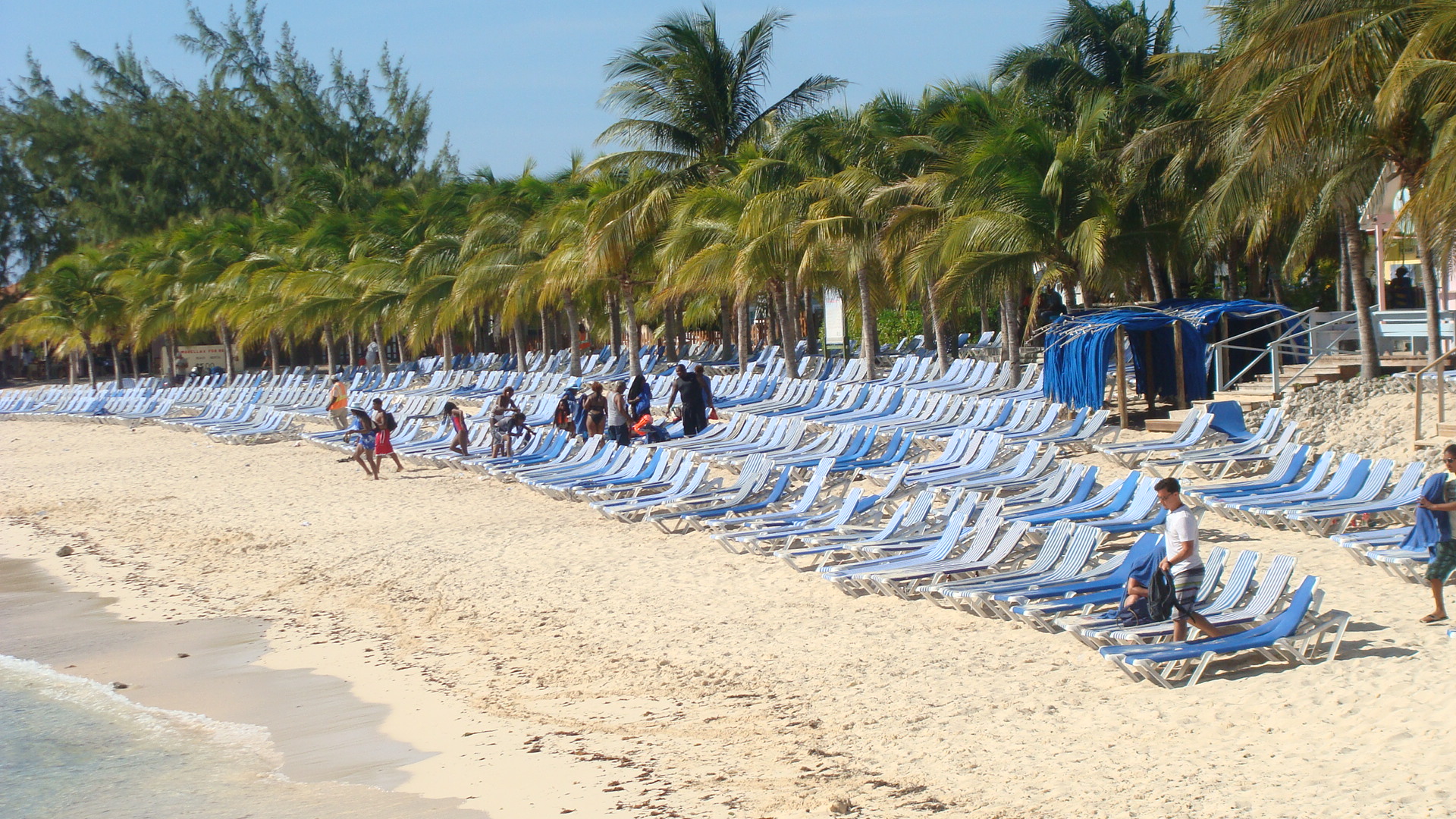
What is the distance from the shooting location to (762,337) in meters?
35.8

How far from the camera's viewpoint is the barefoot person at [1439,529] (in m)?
6.81

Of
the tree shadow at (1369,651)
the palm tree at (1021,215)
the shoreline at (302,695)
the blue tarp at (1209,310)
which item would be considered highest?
the palm tree at (1021,215)

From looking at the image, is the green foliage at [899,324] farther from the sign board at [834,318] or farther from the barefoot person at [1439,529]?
the barefoot person at [1439,529]

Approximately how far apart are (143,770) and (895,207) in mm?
14516

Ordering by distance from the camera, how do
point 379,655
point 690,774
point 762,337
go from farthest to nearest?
point 762,337 < point 379,655 < point 690,774

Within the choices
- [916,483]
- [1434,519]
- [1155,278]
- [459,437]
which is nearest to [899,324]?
[1155,278]

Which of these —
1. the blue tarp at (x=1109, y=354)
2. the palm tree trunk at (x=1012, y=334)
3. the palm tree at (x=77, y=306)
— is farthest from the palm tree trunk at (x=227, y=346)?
the blue tarp at (x=1109, y=354)

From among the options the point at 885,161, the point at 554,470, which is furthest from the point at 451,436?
the point at 885,161

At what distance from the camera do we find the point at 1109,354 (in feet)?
54.4

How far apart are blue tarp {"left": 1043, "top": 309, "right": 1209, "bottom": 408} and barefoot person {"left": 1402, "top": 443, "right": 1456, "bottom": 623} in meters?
9.09

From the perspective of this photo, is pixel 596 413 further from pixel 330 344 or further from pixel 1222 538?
pixel 330 344

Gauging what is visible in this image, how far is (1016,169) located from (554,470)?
23.8ft

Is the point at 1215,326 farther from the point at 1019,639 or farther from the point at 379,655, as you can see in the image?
the point at 379,655

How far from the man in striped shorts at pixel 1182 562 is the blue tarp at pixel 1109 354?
9.55m
